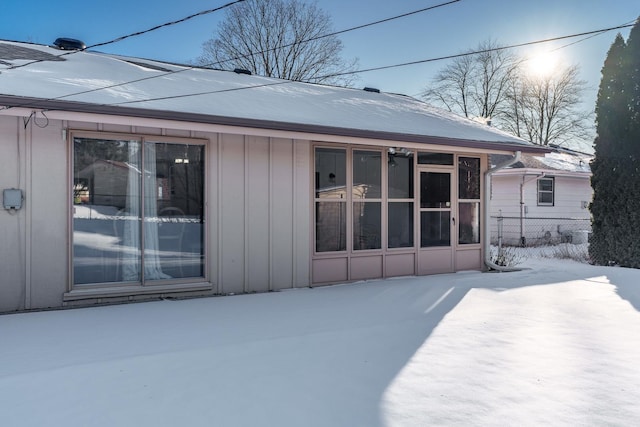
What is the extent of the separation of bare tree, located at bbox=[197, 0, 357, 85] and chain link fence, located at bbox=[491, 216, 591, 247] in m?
11.3

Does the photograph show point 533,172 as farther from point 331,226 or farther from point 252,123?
point 252,123

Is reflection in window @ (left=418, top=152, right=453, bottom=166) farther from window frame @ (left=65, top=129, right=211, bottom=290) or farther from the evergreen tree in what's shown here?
the evergreen tree

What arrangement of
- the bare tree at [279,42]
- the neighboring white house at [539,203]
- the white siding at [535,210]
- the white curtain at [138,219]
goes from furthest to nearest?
the bare tree at [279,42] < the white siding at [535,210] < the neighboring white house at [539,203] < the white curtain at [138,219]

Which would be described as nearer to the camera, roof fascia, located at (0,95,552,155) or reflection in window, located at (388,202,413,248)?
roof fascia, located at (0,95,552,155)

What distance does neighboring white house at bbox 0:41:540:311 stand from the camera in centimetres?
538

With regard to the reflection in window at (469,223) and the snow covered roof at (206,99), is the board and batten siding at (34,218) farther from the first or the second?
the reflection in window at (469,223)

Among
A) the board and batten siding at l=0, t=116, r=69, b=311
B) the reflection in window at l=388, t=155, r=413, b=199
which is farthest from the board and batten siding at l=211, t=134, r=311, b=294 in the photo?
the board and batten siding at l=0, t=116, r=69, b=311

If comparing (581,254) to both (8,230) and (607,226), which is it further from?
(8,230)

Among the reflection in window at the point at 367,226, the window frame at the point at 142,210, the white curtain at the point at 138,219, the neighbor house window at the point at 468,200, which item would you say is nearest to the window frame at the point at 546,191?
the neighbor house window at the point at 468,200

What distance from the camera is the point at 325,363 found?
12.3 feet

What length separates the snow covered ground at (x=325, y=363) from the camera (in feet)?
9.41

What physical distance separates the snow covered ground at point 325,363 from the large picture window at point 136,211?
22.1 inches

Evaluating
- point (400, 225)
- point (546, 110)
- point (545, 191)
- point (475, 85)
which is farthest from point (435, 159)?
point (546, 110)

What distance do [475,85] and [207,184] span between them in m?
25.0
